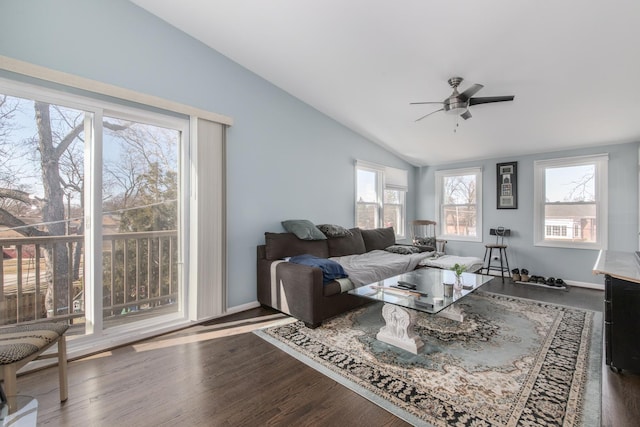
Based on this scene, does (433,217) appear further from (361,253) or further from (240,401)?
(240,401)

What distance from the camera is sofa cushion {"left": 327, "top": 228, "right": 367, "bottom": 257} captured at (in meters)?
4.34

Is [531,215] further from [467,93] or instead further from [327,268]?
[327,268]

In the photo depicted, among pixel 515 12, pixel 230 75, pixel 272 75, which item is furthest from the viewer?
pixel 272 75

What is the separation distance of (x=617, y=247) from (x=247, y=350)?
5.40 metres

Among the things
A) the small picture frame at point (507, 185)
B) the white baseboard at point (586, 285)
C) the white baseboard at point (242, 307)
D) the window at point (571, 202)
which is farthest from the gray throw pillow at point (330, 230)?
the white baseboard at point (586, 285)

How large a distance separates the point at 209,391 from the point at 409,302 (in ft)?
5.41

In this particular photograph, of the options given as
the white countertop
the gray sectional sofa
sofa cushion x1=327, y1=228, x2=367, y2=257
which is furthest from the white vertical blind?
the white countertop

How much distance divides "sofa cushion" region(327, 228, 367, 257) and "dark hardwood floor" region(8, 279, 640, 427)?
1.96 metres

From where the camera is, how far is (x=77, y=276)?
100 inches

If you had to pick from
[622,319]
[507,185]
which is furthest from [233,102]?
[507,185]

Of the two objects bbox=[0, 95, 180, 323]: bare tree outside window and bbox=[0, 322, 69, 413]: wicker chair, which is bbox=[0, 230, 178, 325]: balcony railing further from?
bbox=[0, 322, 69, 413]: wicker chair

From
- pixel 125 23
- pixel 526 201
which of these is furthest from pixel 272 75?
pixel 526 201

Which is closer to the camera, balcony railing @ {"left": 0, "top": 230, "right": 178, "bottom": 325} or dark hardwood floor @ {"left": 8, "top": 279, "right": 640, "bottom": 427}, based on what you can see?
dark hardwood floor @ {"left": 8, "top": 279, "right": 640, "bottom": 427}

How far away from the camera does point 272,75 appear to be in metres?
3.66
